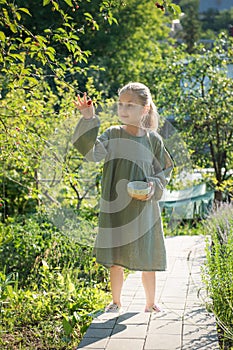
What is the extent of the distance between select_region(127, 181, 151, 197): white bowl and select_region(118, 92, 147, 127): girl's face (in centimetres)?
38

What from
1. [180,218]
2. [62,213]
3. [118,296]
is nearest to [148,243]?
[118,296]

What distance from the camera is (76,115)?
740cm

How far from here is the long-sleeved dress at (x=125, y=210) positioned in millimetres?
3863

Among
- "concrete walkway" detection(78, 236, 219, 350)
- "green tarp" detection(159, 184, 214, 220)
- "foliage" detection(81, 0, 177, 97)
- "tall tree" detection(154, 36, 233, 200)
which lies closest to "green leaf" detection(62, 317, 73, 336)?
"concrete walkway" detection(78, 236, 219, 350)

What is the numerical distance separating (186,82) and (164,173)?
5.20 m

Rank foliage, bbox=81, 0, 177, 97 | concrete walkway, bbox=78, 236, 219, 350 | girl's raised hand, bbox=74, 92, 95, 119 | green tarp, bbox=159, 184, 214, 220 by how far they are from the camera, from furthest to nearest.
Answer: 1. foliage, bbox=81, 0, 177, 97
2. green tarp, bbox=159, 184, 214, 220
3. girl's raised hand, bbox=74, 92, 95, 119
4. concrete walkway, bbox=78, 236, 219, 350

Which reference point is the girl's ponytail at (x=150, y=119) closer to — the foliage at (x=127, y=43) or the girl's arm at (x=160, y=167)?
the girl's arm at (x=160, y=167)

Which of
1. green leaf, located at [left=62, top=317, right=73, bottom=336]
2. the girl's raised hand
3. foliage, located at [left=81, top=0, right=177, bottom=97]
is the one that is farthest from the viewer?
foliage, located at [left=81, top=0, right=177, bottom=97]

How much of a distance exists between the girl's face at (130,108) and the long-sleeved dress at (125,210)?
0.30 ft

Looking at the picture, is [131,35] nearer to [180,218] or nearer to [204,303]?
[180,218]

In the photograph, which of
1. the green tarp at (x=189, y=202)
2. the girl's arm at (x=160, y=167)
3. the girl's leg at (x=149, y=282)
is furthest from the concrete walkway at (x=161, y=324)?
the green tarp at (x=189, y=202)

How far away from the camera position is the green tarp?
28.2ft

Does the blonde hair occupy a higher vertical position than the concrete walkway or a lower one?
higher

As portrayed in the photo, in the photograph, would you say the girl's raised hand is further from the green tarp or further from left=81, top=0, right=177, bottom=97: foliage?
left=81, top=0, right=177, bottom=97: foliage
